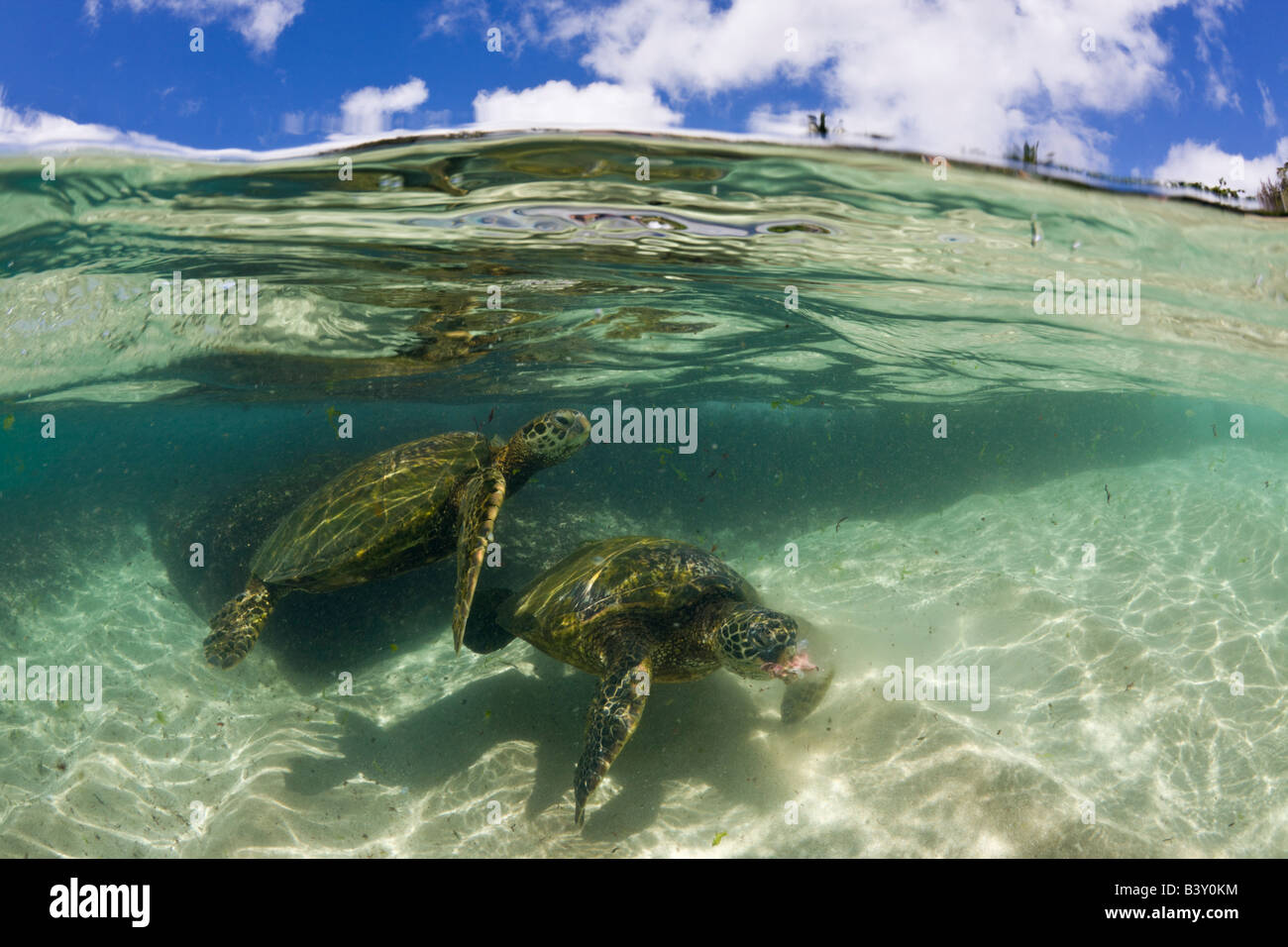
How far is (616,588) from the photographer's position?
698cm

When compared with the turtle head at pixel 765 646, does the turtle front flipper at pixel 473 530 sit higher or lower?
higher

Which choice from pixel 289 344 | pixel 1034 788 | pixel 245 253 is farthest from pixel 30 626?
pixel 1034 788

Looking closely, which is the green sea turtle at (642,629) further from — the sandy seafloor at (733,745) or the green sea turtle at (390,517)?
the green sea turtle at (390,517)

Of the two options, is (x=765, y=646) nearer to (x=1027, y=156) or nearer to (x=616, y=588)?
(x=616, y=588)

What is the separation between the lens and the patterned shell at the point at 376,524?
314 inches

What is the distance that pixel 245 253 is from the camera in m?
9.38

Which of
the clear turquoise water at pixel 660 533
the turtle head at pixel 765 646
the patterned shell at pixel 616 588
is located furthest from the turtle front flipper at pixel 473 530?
the turtle head at pixel 765 646

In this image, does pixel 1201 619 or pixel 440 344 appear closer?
pixel 1201 619

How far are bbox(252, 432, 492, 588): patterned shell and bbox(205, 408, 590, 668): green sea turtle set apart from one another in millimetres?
13

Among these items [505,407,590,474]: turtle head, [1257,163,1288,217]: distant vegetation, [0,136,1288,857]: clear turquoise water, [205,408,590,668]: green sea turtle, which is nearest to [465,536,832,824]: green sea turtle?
[0,136,1288,857]: clear turquoise water

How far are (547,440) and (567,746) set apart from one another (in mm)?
3785

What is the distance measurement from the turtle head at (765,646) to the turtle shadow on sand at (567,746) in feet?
4.24

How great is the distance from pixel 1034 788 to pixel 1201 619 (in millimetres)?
6158

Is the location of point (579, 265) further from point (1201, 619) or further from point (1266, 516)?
point (1266, 516)
